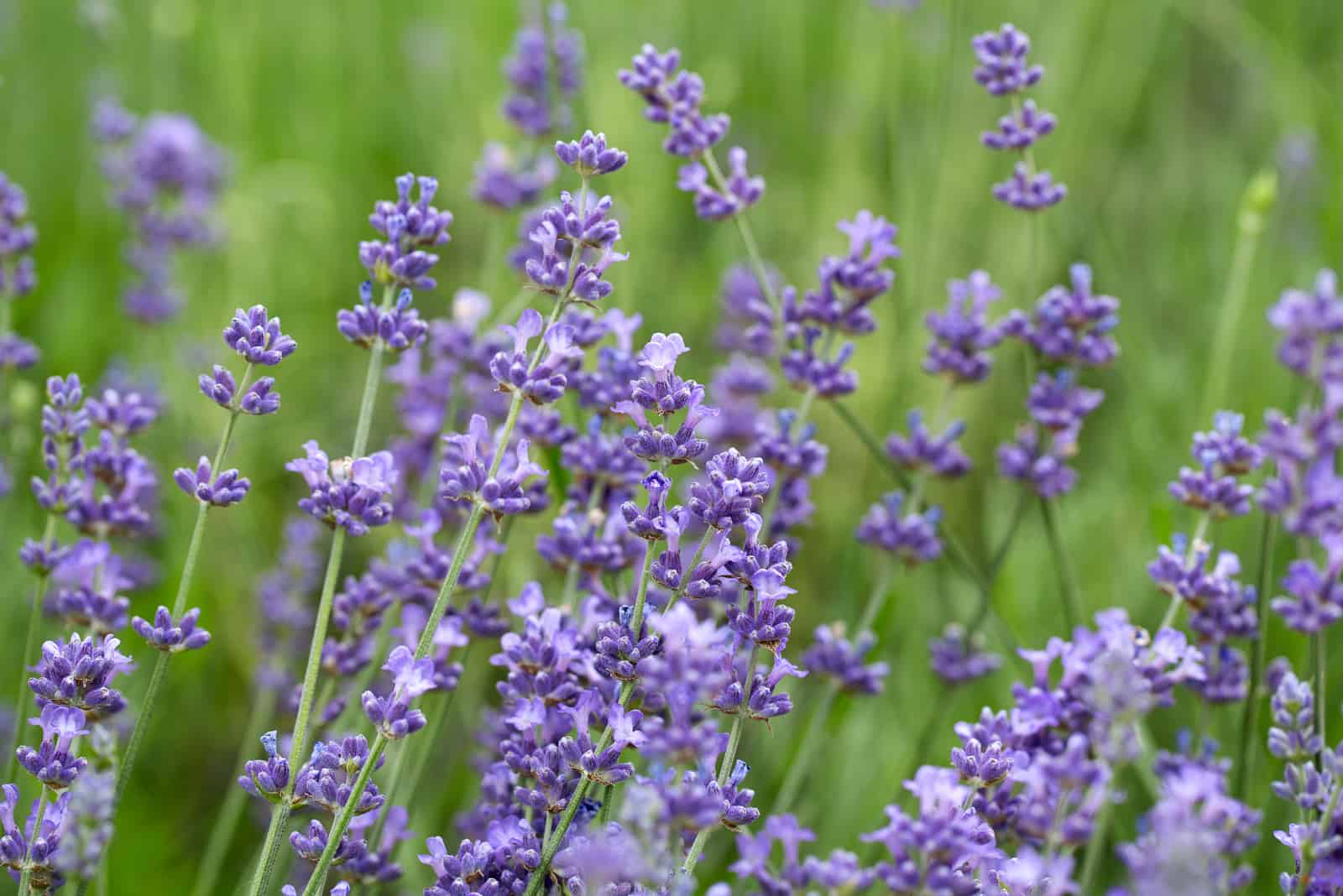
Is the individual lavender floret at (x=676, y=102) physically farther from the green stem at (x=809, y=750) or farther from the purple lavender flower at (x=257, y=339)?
the green stem at (x=809, y=750)

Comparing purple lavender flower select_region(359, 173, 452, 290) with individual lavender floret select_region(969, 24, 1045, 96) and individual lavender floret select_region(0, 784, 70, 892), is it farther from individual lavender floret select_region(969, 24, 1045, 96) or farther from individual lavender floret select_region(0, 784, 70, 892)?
individual lavender floret select_region(969, 24, 1045, 96)

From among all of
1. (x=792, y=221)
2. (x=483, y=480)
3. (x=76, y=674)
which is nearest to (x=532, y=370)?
(x=483, y=480)

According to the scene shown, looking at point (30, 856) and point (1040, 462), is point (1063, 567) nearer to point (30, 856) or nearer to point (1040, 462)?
point (1040, 462)

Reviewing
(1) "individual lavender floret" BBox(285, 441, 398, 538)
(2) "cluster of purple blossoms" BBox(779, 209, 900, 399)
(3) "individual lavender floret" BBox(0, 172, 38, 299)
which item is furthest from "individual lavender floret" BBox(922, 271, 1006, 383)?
(3) "individual lavender floret" BBox(0, 172, 38, 299)

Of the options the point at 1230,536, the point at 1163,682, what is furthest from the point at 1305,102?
the point at 1163,682

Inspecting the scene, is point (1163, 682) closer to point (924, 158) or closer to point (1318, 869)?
point (1318, 869)
